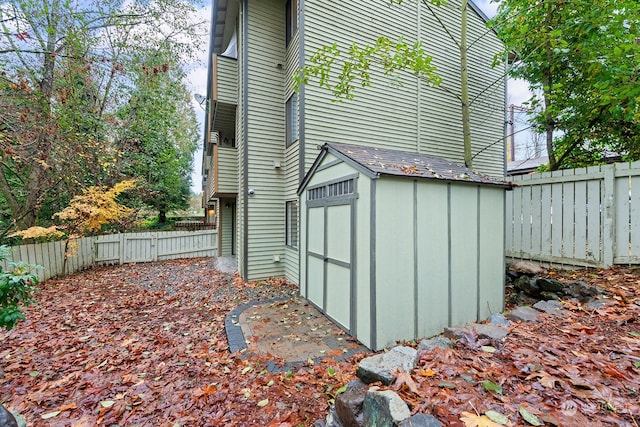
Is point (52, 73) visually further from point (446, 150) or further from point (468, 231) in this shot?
point (446, 150)

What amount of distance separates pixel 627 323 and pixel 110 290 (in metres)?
9.89

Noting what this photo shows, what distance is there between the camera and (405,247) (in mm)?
4082

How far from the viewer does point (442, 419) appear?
185 centimetres

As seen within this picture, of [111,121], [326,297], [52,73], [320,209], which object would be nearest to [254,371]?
[326,297]

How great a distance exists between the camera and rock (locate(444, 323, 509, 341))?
121 inches

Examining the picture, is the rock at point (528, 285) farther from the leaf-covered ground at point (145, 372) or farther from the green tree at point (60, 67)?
the green tree at point (60, 67)

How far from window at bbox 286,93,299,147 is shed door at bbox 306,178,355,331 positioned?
238 centimetres

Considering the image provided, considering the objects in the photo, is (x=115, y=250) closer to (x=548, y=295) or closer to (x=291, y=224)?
(x=291, y=224)

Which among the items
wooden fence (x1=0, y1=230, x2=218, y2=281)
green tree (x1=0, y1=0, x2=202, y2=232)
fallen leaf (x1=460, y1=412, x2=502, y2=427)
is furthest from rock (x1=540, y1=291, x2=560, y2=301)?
wooden fence (x1=0, y1=230, x2=218, y2=281)

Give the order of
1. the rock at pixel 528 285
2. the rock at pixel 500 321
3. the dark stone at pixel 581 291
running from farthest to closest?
the rock at pixel 528 285 < the dark stone at pixel 581 291 < the rock at pixel 500 321

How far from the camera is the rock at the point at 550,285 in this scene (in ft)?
16.0

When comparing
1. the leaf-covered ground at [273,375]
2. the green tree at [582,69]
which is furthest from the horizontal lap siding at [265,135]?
the green tree at [582,69]

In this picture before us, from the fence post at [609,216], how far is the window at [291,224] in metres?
6.34

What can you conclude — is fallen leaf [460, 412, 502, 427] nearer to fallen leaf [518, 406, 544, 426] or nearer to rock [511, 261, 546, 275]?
fallen leaf [518, 406, 544, 426]
